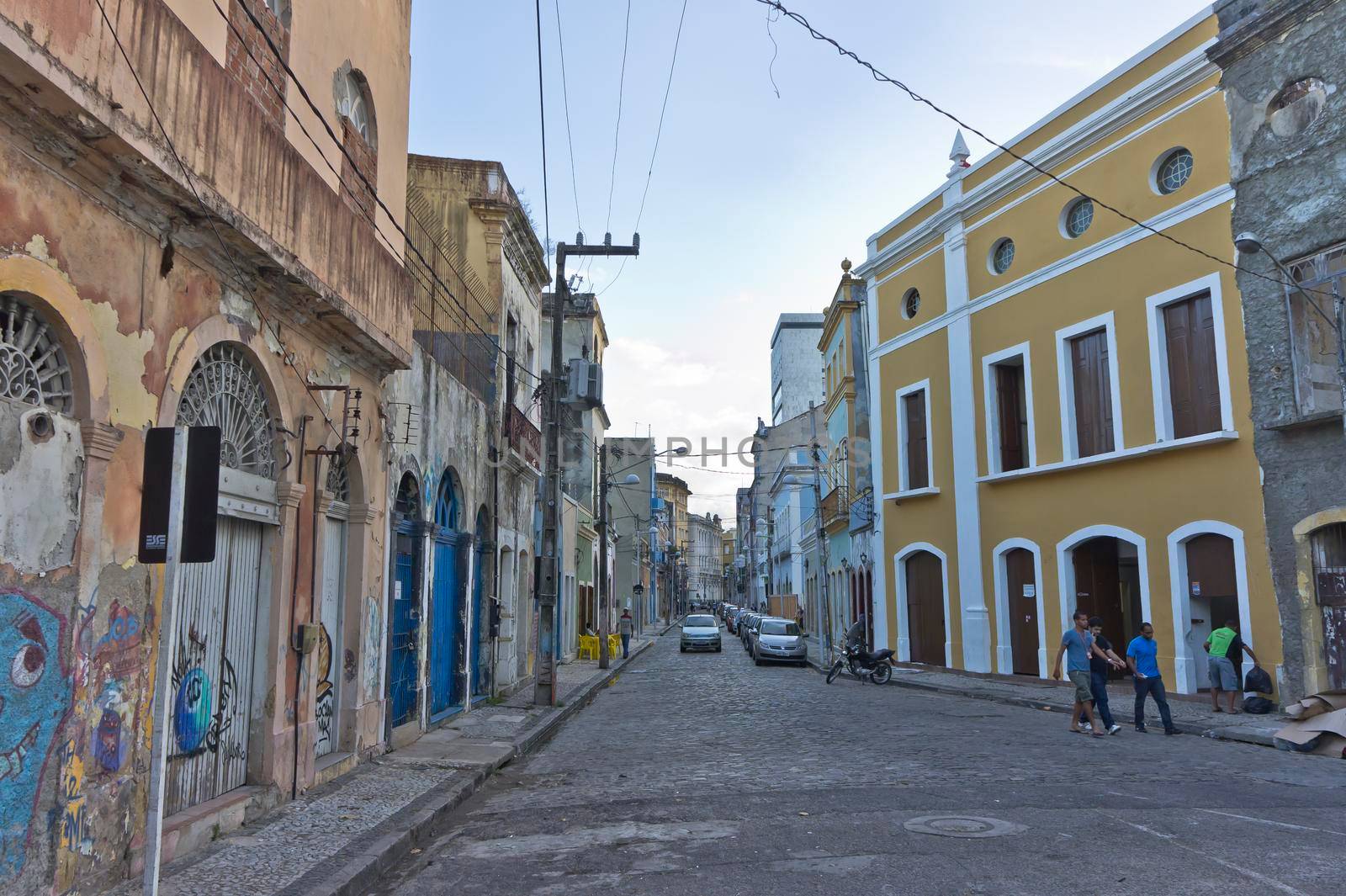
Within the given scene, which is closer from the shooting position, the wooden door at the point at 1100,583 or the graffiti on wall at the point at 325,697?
the graffiti on wall at the point at 325,697

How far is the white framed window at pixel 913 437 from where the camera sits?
25.2 m

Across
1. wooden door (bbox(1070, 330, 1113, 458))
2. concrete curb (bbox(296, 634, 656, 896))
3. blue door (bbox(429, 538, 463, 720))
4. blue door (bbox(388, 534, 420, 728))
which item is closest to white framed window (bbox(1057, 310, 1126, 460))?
wooden door (bbox(1070, 330, 1113, 458))

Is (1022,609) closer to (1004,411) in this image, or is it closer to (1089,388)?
(1004,411)

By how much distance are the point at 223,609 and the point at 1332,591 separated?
14.9m

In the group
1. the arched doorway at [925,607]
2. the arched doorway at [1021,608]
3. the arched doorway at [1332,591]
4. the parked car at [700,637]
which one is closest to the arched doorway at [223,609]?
the arched doorway at [1332,591]

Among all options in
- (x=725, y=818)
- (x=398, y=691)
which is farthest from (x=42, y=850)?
(x=398, y=691)

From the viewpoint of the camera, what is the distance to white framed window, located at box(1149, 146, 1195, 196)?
17750 millimetres

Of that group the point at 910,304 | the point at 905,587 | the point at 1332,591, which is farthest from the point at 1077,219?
the point at 905,587

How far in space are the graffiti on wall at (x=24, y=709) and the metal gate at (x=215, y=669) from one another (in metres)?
1.73

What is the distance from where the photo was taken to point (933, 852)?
21.6ft

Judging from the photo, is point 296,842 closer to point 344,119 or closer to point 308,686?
point 308,686

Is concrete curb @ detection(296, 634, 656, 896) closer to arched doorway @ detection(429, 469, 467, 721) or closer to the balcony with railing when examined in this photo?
arched doorway @ detection(429, 469, 467, 721)

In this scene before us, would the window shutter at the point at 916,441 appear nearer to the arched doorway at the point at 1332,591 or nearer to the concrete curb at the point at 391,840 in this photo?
the arched doorway at the point at 1332,591

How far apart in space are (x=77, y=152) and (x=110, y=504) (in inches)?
81.7
